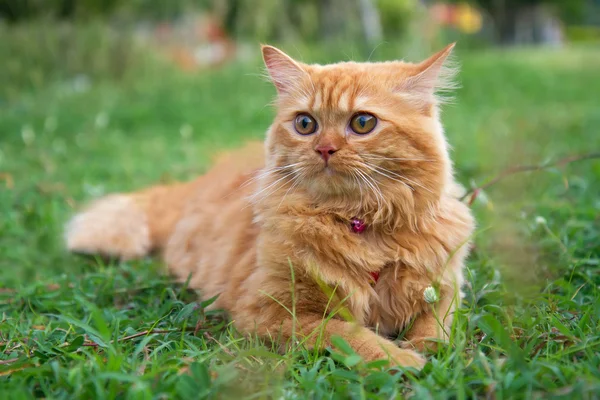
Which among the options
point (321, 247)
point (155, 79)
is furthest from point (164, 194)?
point (155, 79)

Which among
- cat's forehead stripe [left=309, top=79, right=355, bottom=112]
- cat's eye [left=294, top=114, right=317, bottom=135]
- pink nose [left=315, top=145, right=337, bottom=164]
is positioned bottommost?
pink nose [left=315, top=145, right=337, bottom=164]

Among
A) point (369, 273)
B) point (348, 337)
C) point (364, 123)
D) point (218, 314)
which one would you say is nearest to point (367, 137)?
point (364, 123)

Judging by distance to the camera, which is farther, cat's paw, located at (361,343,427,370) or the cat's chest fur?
the cat's chest fur

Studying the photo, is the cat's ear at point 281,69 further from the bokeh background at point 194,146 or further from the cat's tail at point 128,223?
the cat's tail at point 128,223

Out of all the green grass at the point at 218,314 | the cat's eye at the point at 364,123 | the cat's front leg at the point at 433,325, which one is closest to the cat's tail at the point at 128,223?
the green grass at the point at 218,314

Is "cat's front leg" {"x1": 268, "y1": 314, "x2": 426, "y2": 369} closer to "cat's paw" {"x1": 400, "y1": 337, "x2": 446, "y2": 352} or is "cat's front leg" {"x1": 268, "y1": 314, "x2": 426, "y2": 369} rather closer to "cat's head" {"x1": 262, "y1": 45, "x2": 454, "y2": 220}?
"cat's paw" {"x1": 400, "y1": 337, "x2": 446, "y2": 352}

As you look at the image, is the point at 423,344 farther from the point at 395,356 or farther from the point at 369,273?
the point at 369,273

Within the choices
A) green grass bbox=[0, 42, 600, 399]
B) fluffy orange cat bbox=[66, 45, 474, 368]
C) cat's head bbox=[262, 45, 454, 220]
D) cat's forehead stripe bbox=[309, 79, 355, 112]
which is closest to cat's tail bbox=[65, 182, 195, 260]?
green grass bbox=[0, 42, 600, 399]

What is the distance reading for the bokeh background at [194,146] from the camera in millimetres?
2008

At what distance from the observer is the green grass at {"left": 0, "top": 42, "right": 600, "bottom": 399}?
1651mm

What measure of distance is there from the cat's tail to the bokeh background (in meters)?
0.12

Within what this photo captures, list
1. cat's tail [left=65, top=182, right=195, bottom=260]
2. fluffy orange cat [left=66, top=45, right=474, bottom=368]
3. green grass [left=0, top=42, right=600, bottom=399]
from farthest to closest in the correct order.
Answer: cat's tail [left=65, top=182, right=195, bottom=260] → fluffy orange cat [left=66, top=45, right=474, bottom=368] → green grass [left=0, top=42, right=600, bottom=399]

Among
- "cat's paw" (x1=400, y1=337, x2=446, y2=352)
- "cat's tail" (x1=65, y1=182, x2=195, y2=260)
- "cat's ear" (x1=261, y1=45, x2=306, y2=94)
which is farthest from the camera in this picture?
"cat's tail" (x1=65, y1=182, x2=195, y2=260)

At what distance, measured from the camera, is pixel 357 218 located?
218 cm
